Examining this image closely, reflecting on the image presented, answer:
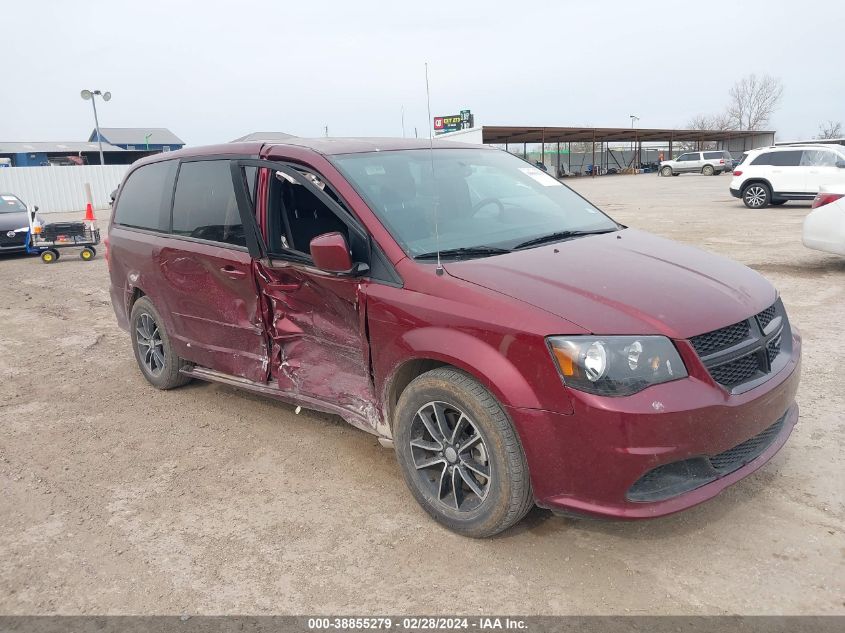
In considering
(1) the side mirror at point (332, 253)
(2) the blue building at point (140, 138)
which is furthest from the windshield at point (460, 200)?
(2) the blue building at point (140, 138)

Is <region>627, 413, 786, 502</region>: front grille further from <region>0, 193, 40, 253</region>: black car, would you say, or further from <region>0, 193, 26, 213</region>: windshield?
<region>0, 193, 26, 213</region>: windshield

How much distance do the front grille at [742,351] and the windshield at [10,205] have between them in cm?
1685

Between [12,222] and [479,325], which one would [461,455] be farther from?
[12,222]

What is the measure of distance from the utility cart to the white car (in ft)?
42.8

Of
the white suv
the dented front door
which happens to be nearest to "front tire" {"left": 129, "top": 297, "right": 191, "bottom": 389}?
the dented front door

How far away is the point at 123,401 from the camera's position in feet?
17.3

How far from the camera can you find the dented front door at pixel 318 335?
3.58 meters

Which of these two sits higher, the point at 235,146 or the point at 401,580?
the point at 235,146

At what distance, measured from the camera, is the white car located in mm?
8367

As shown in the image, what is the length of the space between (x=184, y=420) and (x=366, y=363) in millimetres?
1983

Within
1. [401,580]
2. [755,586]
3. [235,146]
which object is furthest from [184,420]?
[755,586]

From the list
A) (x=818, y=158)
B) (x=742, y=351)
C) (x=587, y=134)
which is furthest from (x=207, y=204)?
(x=587, y=134)

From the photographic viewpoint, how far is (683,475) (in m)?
2.73

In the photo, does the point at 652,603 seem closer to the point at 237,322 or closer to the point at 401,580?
the point at 401,580
